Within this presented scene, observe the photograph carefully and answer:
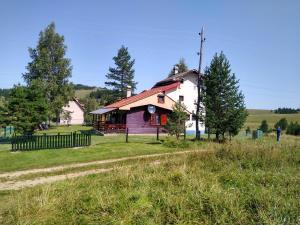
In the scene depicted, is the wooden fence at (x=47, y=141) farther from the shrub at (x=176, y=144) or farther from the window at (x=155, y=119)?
the window at (x=155, y=119)

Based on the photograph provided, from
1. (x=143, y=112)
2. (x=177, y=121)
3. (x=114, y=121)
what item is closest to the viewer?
(x=177, y=121)

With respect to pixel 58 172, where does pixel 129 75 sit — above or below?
above

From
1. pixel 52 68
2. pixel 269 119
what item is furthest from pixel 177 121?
pixel 269 119

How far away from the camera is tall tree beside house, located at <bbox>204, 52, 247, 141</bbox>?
24.0m

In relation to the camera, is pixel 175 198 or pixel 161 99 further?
pixel 161 99

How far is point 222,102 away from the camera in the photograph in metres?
24.5

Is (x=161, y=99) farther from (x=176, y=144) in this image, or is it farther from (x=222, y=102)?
(x=176, y=144)

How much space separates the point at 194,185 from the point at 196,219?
152 centimetres

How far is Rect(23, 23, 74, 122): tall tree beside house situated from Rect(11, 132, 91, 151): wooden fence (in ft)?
86.0

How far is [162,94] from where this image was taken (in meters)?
36.5

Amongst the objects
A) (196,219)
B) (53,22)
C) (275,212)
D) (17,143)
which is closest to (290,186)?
(275,212)

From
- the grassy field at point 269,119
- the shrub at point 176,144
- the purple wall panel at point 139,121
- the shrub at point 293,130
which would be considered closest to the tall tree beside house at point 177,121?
the shrub at point 176,144

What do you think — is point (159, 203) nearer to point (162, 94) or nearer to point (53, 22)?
point (162, 94)

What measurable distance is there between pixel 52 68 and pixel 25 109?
2416cm
